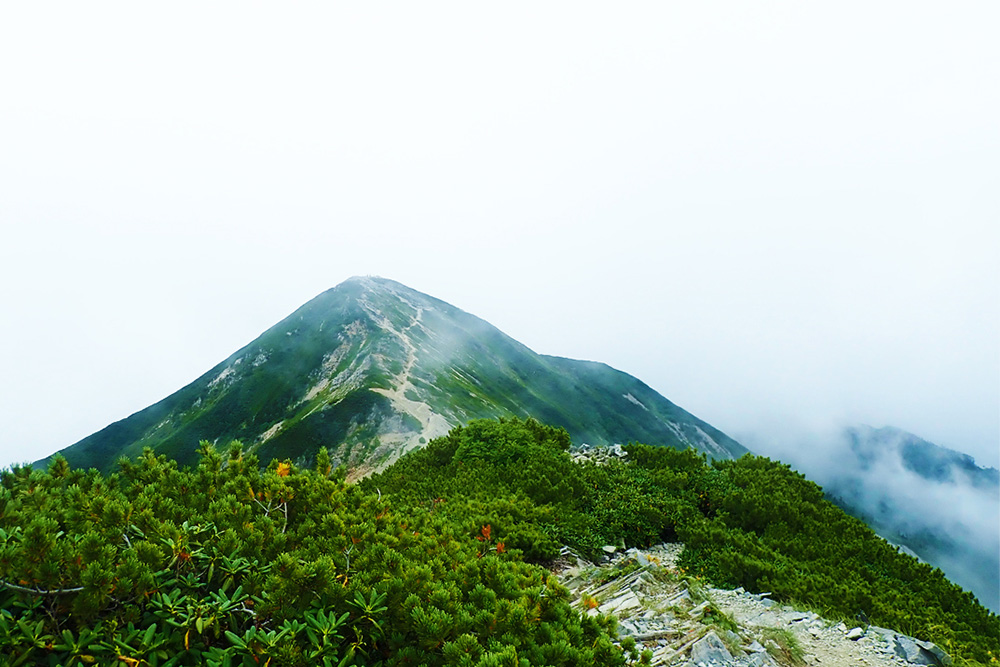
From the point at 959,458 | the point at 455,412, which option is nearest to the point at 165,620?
the point at 455,412

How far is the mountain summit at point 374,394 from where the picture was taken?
54.5 metres

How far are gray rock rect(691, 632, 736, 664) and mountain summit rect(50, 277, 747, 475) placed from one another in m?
38.8

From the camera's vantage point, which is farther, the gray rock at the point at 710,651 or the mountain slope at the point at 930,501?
the mountain slope at the point at 930,501

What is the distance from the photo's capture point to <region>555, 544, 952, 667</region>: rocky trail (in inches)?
271

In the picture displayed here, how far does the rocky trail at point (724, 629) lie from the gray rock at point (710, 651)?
1cm

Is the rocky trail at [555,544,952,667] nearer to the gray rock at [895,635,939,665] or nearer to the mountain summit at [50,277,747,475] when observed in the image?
the gray rock at [895,635,939,665]

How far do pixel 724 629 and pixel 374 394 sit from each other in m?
53.3

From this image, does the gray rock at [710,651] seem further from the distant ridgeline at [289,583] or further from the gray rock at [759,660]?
the distant ridgeline at [289,583]

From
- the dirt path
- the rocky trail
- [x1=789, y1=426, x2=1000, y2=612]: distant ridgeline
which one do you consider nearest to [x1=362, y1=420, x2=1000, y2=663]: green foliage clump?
the rocky trail

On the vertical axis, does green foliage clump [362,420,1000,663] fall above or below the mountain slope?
above

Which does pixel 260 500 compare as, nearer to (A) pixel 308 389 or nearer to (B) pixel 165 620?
(B) pixel 165 620

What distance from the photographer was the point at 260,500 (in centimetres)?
628

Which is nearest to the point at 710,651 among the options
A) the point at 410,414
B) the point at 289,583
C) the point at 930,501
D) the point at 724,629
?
the point at 724,629

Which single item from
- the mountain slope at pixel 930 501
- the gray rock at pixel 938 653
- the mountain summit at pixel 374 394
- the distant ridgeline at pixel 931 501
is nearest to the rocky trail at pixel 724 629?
the gray rock at pixel 938 653
